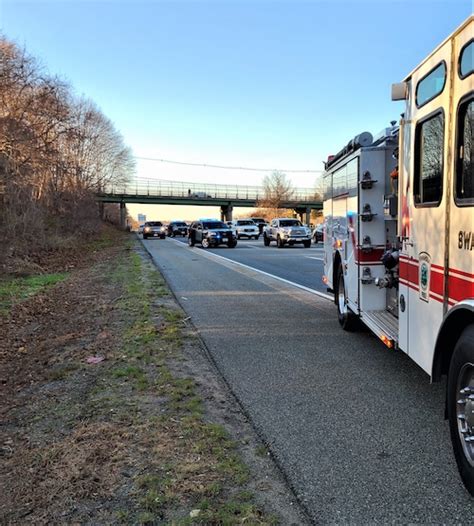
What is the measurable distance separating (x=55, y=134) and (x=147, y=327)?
2186cm

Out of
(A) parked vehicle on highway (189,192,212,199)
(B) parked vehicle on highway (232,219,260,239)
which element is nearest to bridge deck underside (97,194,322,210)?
(A) parked vehicle on highway (189,192,212,199)

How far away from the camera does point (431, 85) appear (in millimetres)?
3857

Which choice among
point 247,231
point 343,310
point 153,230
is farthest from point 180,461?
point 153,230

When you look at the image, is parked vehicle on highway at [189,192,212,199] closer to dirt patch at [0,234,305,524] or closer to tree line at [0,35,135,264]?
tree line at [0,35,135,264]

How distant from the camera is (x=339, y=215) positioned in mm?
7688

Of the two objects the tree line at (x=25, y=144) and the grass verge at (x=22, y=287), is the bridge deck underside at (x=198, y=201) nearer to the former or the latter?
the tree line at (x=25, y=144)

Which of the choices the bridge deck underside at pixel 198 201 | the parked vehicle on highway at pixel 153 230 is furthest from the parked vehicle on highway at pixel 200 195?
the parked vehicle on highway at pixel 153 230

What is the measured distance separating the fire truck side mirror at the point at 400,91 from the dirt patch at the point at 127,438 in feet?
10.4

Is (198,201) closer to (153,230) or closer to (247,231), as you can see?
(153,230)

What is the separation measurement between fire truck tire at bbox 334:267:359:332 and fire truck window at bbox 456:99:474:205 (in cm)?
412

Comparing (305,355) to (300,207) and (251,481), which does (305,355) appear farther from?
(300,207)

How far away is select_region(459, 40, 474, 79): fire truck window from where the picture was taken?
10.2 ft

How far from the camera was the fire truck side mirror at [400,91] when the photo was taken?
4.50 metres

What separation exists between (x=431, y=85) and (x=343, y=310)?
14.1ft
